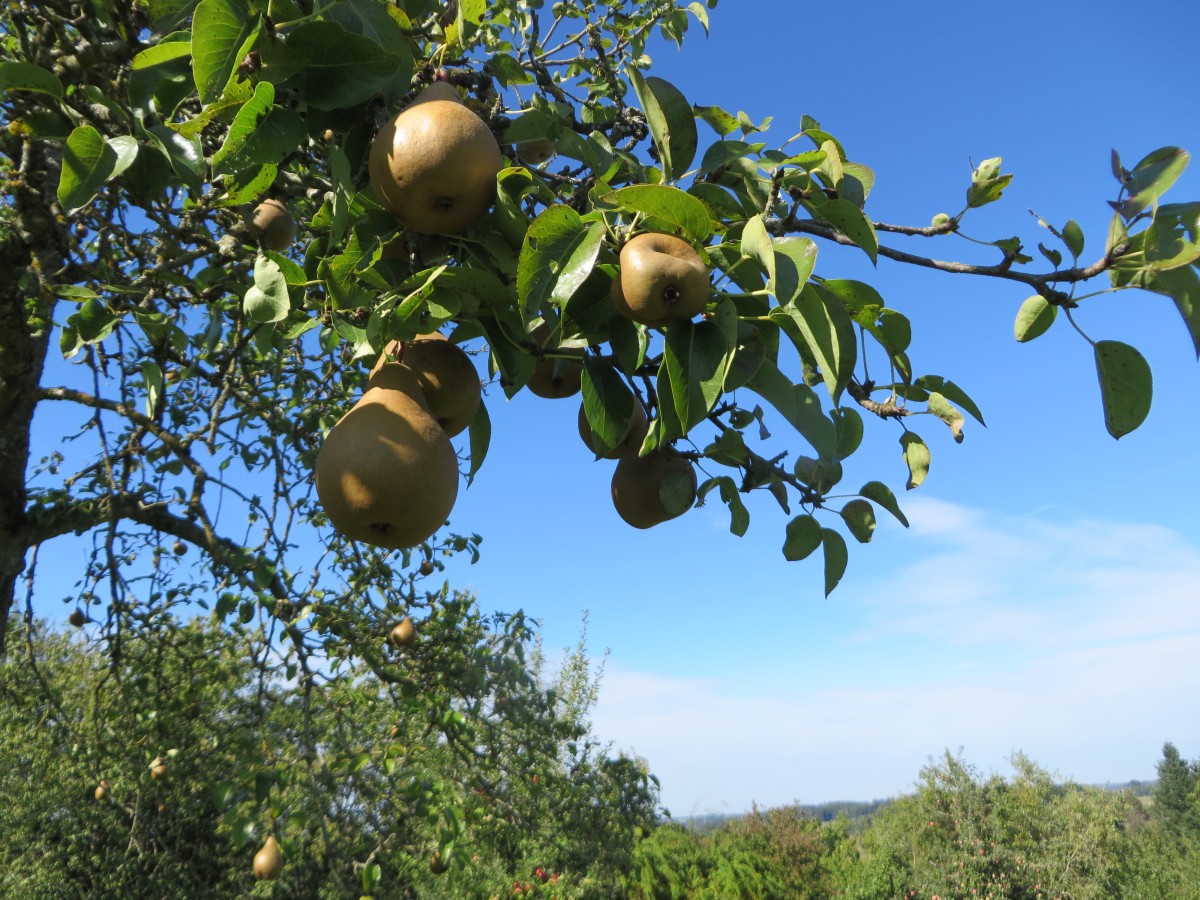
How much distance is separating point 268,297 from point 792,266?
791 mm

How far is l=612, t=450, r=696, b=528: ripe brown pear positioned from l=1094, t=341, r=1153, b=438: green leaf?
0.63 meters

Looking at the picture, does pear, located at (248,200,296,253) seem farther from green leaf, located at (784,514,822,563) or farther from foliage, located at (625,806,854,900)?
foliage, located at (625,806,854,900)

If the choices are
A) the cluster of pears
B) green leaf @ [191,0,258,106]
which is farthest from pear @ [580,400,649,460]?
green leaf @ [191,0,258,106]

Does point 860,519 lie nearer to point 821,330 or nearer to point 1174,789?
point 821,330

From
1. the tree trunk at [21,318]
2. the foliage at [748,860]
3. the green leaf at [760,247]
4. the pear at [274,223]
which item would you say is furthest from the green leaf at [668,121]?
the foliage at [748,860]

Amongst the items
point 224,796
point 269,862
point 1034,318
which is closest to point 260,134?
point 1034,318

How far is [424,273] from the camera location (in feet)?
3.53

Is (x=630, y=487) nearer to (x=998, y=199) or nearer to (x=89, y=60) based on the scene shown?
(x=998, y=199)

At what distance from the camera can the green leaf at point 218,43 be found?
942 mm

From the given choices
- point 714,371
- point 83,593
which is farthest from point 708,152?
point 83,593

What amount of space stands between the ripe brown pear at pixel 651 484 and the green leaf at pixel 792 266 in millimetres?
524

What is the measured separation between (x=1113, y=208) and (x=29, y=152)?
3.07 meters

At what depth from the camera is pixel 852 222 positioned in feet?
3.37

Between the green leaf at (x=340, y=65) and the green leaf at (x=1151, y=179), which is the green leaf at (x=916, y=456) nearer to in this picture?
the green leaf at (x=1151, y=179)
